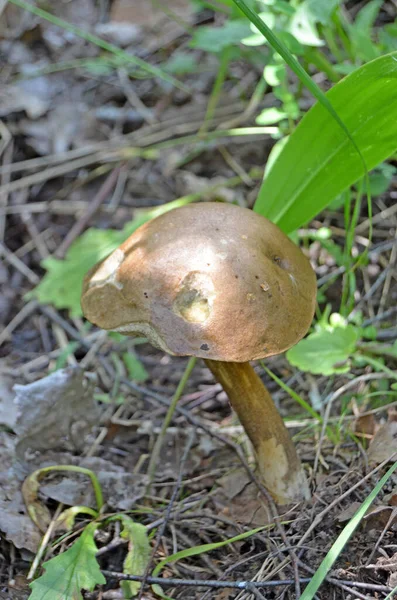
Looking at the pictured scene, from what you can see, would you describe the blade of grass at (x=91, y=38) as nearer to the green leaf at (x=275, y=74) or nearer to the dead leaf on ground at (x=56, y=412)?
the green leaf at (x=275, y=74)

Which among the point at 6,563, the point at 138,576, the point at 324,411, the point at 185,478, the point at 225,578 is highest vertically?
the point at 6,563

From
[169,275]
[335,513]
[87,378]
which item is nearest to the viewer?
[169,275]

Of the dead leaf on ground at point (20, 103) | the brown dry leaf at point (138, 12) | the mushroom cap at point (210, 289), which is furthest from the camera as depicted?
the brown dry leaf at point (138, 12)

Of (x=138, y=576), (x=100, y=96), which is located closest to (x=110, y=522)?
(x=138, y=576)

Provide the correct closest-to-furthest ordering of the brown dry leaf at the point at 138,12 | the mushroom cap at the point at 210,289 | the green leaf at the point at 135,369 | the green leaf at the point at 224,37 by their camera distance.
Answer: the mushroom cap at the point at 210,289 < the green leaf at the point at 224,37 < the green leaf at the point at 135,369 < the brown dry leaf at the point at 138,12

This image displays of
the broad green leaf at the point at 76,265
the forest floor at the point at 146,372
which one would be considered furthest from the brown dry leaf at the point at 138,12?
the broad green leaf at the point at 76,265

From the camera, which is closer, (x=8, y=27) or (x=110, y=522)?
(x=110, y=522)

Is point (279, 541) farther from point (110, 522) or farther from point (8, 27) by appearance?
point (8, 27)

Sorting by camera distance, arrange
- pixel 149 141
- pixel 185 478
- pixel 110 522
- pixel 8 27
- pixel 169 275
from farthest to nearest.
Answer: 1. pixel 8 27
2. pixel 149 141
3. pixel 185 478
4. pixel 110 522
5. pixel 169 275
